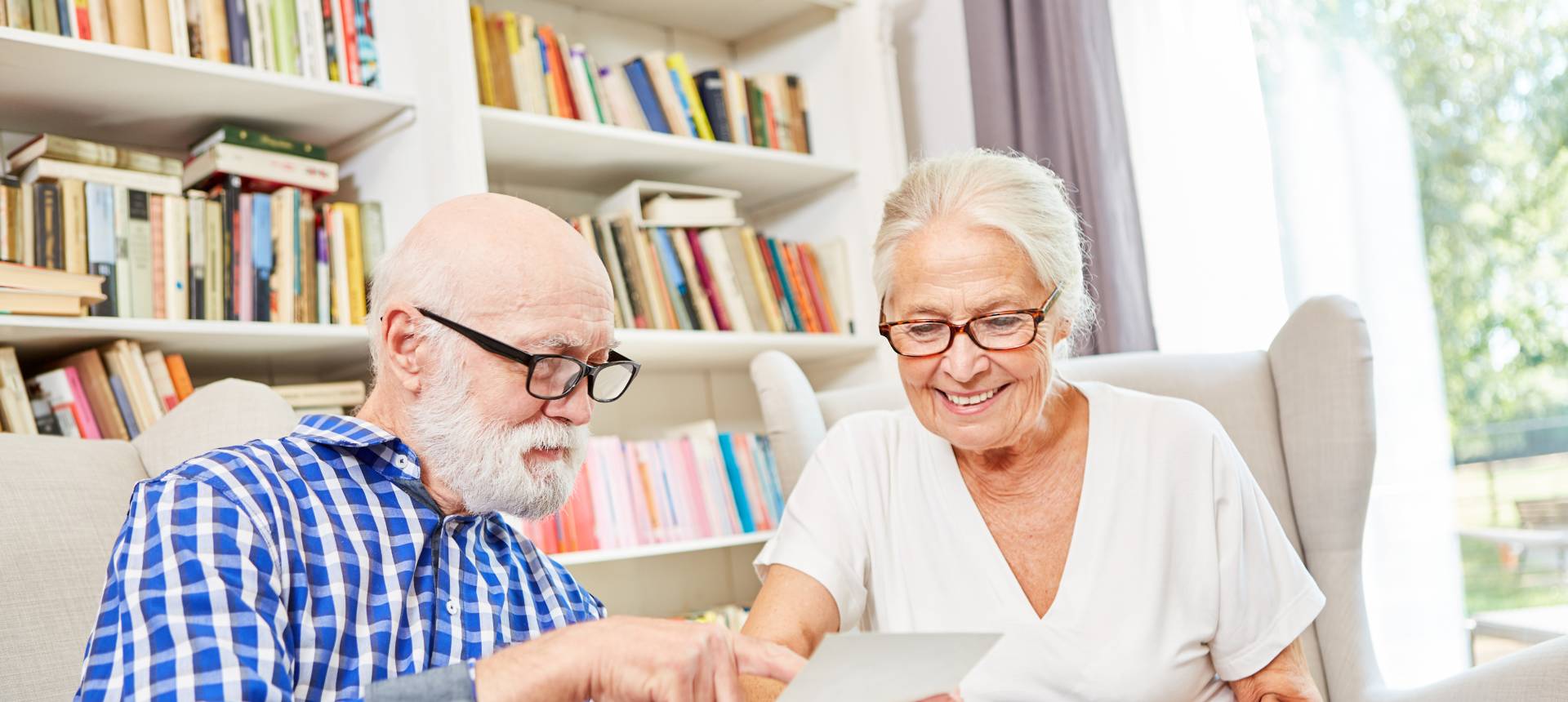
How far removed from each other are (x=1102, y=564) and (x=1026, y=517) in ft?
0.38

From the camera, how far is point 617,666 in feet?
2.90

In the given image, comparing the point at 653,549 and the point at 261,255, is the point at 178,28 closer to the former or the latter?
the point at 261,255

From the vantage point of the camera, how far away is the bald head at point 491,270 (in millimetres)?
1138

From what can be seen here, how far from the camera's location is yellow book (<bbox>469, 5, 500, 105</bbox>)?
2348 millimetres

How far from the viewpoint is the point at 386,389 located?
3.93ft

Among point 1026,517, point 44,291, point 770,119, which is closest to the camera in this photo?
point 1026,517

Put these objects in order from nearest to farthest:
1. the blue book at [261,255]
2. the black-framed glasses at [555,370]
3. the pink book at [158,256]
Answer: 1. the black-framed glasses at [555,370]
2. the pink book at [158,256]
3. the blue book at [261,255]

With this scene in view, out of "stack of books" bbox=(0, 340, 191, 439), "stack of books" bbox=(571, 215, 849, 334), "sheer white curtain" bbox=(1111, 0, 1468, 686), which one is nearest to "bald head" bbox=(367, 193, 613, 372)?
"stack of books" bbox=(0, 340, 191, 439)

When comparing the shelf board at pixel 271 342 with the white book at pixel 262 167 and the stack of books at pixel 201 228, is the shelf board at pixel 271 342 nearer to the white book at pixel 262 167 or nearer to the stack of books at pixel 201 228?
the stack of books at pixel 201 228

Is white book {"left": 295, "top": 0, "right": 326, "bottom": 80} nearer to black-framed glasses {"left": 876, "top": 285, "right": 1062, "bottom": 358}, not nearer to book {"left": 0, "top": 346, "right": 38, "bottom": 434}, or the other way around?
book {"left": 0, "top": 346, "right": 38, "bottom": 434}

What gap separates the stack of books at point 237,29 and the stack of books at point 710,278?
55cm

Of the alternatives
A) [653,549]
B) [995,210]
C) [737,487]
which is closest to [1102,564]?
[995,210]

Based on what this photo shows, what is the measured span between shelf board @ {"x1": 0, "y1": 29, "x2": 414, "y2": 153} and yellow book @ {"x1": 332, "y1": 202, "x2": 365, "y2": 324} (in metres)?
0.19

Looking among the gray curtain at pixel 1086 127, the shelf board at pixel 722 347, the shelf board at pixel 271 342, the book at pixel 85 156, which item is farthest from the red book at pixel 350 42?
the gray curtain at pixel 1086 127
